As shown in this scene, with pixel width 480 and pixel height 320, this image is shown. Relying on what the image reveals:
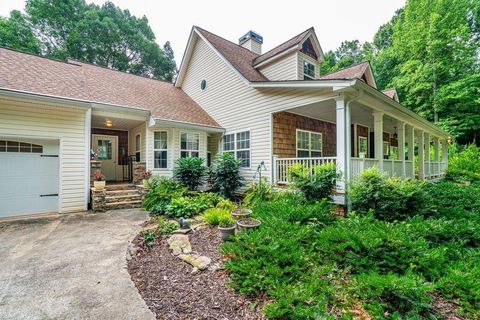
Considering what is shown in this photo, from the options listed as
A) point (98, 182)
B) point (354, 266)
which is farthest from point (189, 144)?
point (354, 266)

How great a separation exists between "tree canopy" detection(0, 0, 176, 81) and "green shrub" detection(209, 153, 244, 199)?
70.2 ft

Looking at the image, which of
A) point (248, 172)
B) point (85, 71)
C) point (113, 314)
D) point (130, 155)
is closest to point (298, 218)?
point (113, 314)

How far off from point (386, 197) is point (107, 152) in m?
11.1

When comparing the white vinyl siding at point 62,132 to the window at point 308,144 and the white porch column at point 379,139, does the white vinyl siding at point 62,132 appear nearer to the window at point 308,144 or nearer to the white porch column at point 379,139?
the window at point 308,144

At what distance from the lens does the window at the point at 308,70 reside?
8.99 meters

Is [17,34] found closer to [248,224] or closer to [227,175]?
[227,175]

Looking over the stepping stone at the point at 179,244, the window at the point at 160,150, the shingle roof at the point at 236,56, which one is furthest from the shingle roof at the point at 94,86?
the stepping stone at the point at 179,244

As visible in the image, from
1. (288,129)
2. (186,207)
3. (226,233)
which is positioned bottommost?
(226,233)

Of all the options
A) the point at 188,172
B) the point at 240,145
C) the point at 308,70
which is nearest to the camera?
the point at 188,172

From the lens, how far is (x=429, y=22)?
16969mm

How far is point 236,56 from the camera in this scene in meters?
9.94

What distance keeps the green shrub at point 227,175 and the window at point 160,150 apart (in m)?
2.25

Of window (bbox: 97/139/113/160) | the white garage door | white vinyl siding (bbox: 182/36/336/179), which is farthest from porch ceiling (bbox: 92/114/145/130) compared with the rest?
white vinyl siding (bbox: 182/36/336/179)

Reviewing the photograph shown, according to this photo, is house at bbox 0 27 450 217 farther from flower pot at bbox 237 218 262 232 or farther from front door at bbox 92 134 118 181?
flower pot at bbox 237 218 262 232
